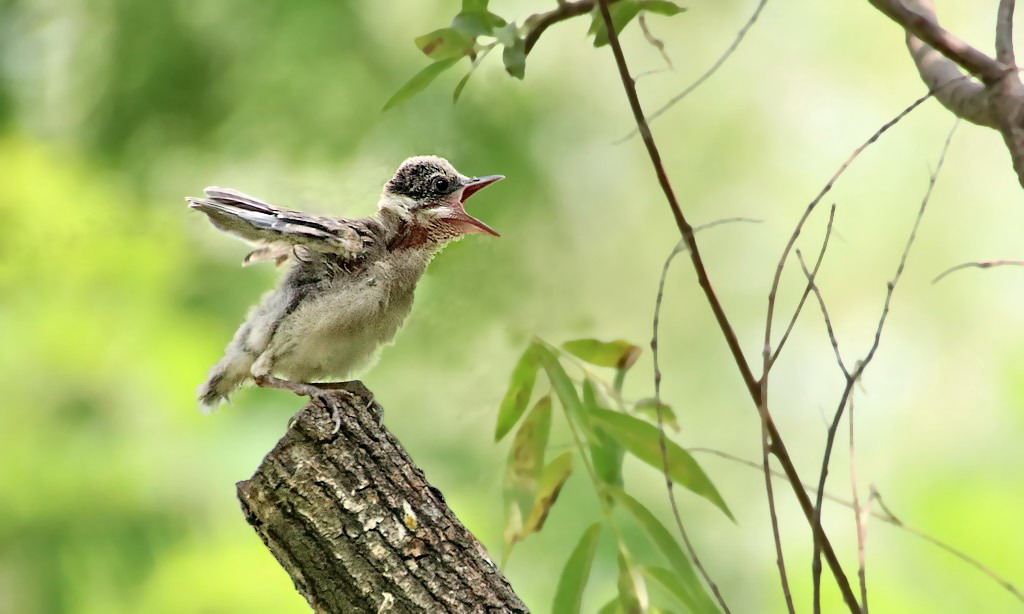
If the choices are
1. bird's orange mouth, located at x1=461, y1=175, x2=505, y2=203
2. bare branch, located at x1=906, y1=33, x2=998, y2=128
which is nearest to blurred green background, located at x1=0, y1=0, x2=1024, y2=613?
bird's orange mouth, located at x1=461, y1=175, x2=505, y2=203

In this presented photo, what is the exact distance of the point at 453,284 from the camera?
2.40 m

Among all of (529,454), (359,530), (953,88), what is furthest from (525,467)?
(953,88)

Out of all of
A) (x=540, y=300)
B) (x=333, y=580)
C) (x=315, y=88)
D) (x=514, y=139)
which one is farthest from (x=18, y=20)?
(x=333, y=580)

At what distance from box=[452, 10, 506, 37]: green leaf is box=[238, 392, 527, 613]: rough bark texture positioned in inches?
23.5

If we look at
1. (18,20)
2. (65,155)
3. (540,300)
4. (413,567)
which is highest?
(18,20)

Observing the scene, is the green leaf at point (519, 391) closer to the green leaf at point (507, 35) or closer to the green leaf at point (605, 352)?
the green leaf at point (605, 352)

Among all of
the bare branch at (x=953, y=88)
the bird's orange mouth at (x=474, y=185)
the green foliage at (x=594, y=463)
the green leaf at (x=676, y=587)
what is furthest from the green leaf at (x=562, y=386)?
the bare branch at (x=953, y=88)

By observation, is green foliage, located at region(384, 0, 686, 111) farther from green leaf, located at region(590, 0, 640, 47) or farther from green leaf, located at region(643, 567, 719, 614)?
green leaf, located at region(643, 567, 719, 614)

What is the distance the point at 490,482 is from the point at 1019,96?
1.76 meters

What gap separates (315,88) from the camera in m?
3.28

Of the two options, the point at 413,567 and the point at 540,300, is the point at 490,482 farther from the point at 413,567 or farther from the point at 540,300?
the point at 413,567

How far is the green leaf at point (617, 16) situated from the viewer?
5.42 feet

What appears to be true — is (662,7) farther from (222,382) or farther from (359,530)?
(222,382)

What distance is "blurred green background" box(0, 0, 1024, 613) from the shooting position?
2.92 m
